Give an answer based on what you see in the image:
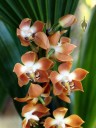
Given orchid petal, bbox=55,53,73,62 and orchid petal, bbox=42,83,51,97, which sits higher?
orchid petal, bbox=55,53,73,62

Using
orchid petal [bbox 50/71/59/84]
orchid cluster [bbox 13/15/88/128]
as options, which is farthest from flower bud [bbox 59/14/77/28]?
orchid petal [bbox 50/71/59/84]

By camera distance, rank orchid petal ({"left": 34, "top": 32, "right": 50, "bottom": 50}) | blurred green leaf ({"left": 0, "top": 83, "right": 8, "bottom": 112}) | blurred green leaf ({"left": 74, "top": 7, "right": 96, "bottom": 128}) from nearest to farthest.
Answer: orchid petal ({"left": 34, "top": 32, "right": 50, "bottom": 50}) < blurred green leaf ({"left": 74, "top": 7, "right": 96, "bottom": 128}) < blurred green leaf ({"left": 0, "top": 83, "right": 8, "bottom": 112})

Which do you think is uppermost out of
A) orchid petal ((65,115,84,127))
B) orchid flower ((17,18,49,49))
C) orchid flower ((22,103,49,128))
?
orchid flower ((17,18,49,49))

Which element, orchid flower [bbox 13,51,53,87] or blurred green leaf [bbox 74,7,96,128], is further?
blurred green leaf [bbox 74,7,96,128]

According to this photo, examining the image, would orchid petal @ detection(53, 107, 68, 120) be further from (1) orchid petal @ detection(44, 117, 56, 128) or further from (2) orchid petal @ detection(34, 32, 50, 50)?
(2) orchid petal @ detection(34, 32, 50, 50)

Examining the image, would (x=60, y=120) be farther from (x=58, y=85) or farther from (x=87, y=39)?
(x=87, y=39)

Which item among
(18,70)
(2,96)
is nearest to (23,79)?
(18,70)
